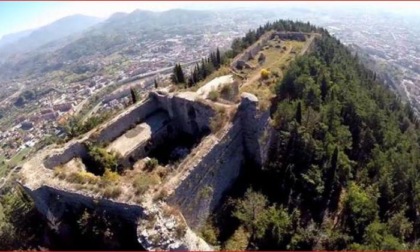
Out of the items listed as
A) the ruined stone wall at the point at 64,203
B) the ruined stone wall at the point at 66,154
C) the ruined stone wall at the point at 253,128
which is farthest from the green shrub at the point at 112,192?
the ruined stone wall at the point at 253,128

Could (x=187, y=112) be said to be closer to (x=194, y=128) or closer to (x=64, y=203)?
(x=194, y=128)

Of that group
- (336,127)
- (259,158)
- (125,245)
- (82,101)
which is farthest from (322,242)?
(82,101)

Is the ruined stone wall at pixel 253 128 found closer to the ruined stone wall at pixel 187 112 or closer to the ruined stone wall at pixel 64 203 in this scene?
the ruined stone wall at pixel 187 112

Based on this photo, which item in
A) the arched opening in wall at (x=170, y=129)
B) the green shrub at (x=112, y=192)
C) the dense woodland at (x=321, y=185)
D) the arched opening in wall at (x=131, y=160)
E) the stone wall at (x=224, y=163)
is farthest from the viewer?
the arched opening in wall at (x=170, y=129)

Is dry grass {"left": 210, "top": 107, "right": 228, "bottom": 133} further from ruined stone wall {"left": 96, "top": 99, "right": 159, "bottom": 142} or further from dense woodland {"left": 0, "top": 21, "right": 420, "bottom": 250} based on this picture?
ruined stone wall {"left": 96, "top": 99, "right": 159, "bottom": 142}

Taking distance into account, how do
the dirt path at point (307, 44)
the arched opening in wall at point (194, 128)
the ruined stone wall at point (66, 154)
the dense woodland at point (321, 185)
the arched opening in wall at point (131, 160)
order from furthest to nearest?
the dirt path at point (307, 44) < the arched opening in wall at point (194, 128) < the arched opening in wall at point (131, 160) < the ruined stone wall at point (66, 154) < the dense woodland at point (321, 185)

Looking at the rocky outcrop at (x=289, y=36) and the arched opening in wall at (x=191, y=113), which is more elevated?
the arched opening in wall at (x=191, y=113)
